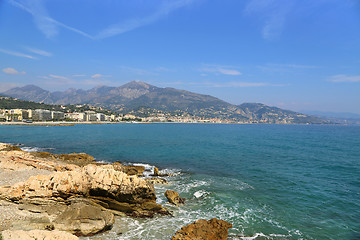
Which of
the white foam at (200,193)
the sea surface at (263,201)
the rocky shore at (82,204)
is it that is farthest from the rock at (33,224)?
the white foam at (200,193)

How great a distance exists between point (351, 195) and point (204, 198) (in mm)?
12810

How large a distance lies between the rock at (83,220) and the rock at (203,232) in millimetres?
3757

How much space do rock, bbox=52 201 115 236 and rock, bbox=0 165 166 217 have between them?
3.28 feet

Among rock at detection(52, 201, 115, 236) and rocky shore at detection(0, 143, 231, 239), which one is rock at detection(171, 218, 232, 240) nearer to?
rocky shore at detection(0, 143, 231, 239)

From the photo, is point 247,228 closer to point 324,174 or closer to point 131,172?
point 131,172

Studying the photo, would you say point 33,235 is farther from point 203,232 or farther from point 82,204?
point 203,232

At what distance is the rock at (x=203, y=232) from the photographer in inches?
372

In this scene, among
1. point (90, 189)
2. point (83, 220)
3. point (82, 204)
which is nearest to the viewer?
point (83, 220)

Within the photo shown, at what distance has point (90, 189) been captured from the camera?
1176 cm

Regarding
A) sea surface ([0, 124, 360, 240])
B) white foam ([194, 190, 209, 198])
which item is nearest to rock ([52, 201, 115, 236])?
sea surface ([0, 124, 360, 240])

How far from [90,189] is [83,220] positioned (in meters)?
2.02

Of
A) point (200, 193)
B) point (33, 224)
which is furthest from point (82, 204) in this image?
point (200, 193)

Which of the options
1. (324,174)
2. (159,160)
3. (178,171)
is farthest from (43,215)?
(324,174)

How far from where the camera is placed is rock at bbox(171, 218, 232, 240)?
945 cm
